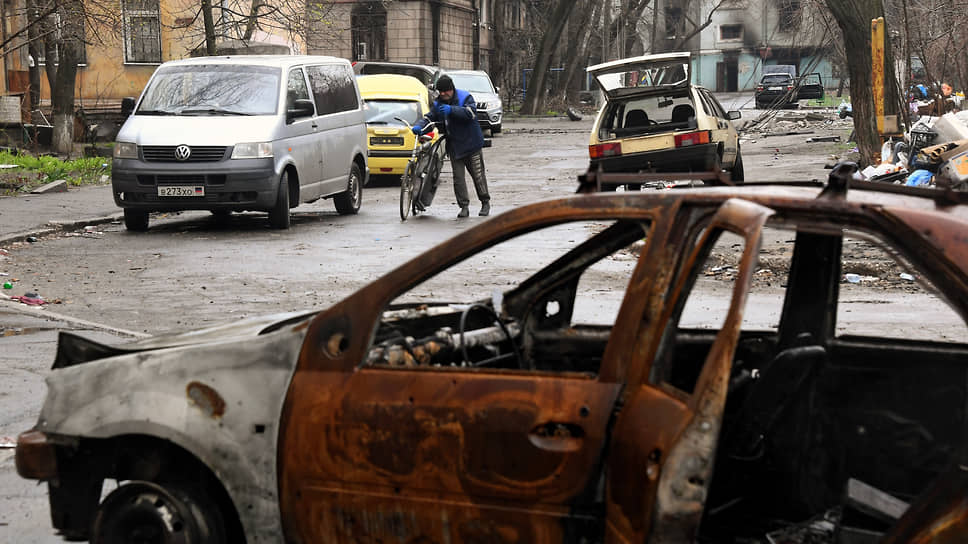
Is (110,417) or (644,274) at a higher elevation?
(644,274)

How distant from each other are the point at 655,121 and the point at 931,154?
270 inches

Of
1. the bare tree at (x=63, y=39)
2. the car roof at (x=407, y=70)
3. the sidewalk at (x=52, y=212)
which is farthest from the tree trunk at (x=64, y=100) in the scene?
the car roof at (x=407, y=70)

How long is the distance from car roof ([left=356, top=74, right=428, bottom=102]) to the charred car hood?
19.0m

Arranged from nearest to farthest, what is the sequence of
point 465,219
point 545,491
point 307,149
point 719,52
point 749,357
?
point 545,491, point 749,357, point 307,149, point 465,219, point 719,52

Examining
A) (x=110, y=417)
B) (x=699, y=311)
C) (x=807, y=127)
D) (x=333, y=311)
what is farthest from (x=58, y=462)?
(x=807, y=127)

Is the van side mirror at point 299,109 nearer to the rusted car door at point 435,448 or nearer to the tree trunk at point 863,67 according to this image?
the tree trunk at point 863,67

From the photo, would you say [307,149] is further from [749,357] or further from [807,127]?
[807,127]

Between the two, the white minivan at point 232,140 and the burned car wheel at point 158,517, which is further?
the white minivan at point 232,140

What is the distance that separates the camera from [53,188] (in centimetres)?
2009

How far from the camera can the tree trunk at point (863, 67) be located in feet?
57.9

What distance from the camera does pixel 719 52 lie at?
97.9 meters

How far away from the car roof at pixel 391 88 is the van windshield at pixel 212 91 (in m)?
7.22

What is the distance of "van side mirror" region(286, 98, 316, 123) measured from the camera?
15414 mm

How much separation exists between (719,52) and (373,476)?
321 ft
